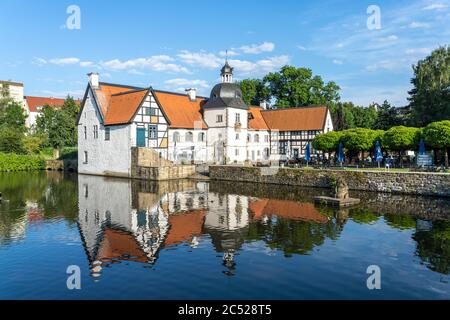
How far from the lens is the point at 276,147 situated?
5753 cm

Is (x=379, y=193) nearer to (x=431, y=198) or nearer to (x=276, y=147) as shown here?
(x=431, y=198)

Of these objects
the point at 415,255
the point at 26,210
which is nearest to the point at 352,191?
the point at 415,255

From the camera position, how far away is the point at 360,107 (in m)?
87.9

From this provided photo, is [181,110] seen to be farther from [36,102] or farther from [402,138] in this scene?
[36,102]

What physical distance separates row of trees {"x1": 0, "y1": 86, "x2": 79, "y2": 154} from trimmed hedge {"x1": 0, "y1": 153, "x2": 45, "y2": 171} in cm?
472

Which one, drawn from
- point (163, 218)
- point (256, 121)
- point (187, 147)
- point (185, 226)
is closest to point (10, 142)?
point (187, 147)

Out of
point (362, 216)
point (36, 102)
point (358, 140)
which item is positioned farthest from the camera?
point (36, 102)

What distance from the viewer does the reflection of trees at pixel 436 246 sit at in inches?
526

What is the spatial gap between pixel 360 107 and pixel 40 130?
67.1 metres

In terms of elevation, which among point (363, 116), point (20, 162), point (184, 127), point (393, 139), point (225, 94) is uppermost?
point (363, 116)

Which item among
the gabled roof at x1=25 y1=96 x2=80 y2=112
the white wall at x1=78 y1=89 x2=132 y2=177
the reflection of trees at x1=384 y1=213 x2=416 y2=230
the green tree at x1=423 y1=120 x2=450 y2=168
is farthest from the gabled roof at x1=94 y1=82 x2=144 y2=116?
the gabled roof at x1=25 y1=96 x2=80 y2=112

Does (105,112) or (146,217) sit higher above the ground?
(105,112)

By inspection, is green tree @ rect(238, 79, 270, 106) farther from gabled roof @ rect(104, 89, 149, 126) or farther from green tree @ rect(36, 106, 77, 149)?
gabled roof @ rect(104, 89, 149, 126)
